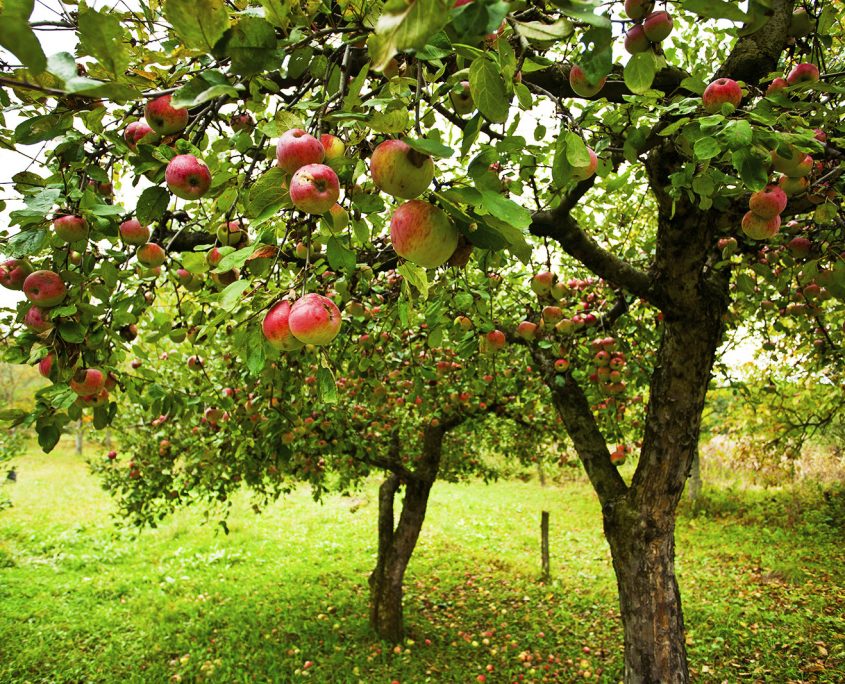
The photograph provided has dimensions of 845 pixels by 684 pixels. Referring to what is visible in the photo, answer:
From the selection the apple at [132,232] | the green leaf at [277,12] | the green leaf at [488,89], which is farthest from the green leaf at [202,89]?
the apple at [132,232]

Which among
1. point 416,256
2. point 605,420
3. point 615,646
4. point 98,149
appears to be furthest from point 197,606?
point 416,256

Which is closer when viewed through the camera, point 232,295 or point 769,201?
point 232,295

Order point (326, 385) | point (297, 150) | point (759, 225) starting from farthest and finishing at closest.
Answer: point (759, 225) → point (326, 385) → point (297, 150)

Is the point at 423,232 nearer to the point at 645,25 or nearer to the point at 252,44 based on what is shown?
the point at 252,44

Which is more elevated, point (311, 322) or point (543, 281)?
point (543, 281)

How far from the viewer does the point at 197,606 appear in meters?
7.40

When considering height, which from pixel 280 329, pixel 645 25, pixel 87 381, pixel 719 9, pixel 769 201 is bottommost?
pixel 87 381

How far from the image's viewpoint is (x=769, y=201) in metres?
2.00

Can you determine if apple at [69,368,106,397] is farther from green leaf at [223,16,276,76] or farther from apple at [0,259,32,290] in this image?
green leaf at [223,16,276,76]

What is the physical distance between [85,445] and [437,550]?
28.4 metres

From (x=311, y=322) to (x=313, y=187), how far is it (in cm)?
28

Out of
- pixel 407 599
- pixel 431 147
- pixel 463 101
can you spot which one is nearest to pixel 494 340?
pixel 463 101

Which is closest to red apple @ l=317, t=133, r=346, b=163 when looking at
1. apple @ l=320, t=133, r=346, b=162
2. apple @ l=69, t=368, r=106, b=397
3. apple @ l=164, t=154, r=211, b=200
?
apple @ l=320, t=133, r=346, b=162

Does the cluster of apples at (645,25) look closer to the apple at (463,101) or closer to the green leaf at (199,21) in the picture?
the apple at (463,101)
